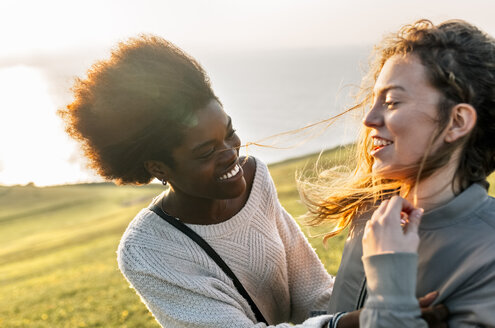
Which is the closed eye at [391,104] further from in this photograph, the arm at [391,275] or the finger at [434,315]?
the finger at [434,315]

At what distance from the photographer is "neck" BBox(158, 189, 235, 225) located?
2.99m

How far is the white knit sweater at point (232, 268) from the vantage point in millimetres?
2705

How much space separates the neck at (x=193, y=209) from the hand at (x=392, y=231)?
3.73 ft

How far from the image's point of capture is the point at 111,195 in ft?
120

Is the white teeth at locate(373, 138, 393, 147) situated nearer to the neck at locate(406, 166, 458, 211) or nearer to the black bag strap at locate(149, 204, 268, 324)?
the neck at locate(406, 166, 458, 211)

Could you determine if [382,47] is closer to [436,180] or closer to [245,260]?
[436,180]

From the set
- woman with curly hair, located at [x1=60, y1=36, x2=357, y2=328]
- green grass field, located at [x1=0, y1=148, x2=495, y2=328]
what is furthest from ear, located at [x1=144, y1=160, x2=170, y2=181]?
green grass field, located at [x1=0, y1=148, x2=495, y2=328]

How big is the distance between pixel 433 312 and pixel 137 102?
5.50 feet

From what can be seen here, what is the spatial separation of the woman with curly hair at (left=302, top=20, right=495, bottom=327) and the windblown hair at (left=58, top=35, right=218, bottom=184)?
1011 mm

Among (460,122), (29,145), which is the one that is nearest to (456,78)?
(460,122)

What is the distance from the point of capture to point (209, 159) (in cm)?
279

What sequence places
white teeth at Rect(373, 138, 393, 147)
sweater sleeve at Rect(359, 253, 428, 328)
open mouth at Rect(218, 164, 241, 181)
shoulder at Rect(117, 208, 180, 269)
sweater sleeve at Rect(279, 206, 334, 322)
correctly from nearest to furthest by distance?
sweater sleeve at Rect(359, 253, 428, 328)
white teeth at Rect(373, 138, 393, 147)
shoulder at Rect(117, 208, 180, 269)
open mouth at Rect(218, 164, 241, 181)
sweater sleeve at Rect(279, 206, 334, 322)

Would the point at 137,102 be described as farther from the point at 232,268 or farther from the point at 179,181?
the point at 232,268

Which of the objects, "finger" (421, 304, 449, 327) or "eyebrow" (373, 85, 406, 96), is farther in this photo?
"eyebrow" (373, 85, 406, 96)
